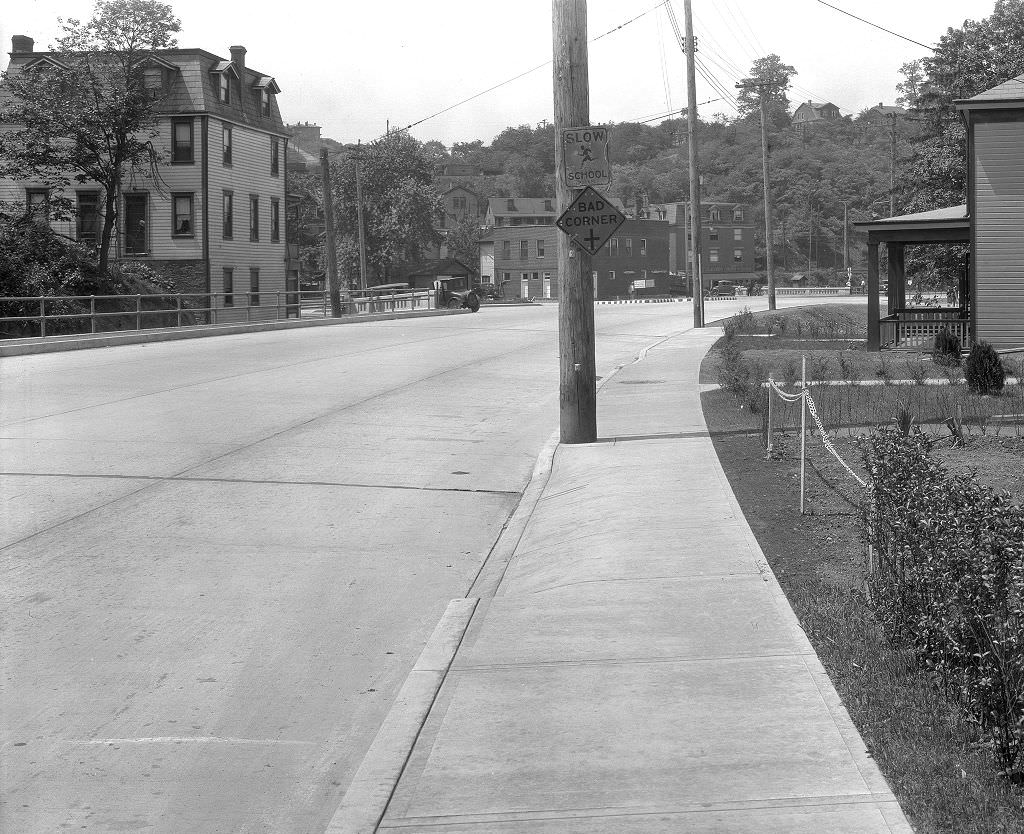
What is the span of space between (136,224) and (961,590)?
5458cm

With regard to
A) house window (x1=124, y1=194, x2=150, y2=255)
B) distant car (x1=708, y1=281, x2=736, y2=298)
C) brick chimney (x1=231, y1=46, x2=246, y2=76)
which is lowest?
distant car (x1=708, y1=281, x2=736, y2=298)

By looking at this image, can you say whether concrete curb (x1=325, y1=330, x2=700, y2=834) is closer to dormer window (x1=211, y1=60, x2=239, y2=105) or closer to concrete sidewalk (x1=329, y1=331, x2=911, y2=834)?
concrete sidewalk (x1=329, y1=331, x2=911, y2=834)

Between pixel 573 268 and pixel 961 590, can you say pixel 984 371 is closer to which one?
pixel 573 268

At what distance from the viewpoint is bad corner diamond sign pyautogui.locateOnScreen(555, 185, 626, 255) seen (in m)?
12.8

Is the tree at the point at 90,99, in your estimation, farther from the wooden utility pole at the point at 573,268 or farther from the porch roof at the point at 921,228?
the wooden utility pole at the point at 573,268

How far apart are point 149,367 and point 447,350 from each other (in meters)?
7.88

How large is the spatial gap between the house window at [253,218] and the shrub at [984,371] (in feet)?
153

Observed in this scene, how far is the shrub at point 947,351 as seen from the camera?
23.6 metres

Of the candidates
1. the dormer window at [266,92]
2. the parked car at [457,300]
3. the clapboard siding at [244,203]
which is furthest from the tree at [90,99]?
the parked car at [457,300]

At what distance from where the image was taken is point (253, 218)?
60062 millimetres

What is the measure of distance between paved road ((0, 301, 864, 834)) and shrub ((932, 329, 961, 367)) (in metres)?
9.23

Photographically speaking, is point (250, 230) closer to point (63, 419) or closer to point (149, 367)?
point (149, 367)

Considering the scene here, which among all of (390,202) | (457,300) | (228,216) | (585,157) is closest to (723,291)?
(390,202)

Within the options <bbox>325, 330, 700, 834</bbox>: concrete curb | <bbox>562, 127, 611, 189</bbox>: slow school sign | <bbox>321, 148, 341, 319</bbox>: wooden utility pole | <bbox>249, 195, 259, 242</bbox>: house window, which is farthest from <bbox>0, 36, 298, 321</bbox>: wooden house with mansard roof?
<bbox>325, 330, 700, 834</bbox>: concrete curb
